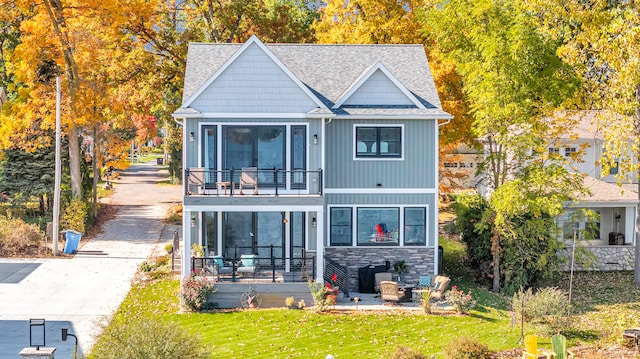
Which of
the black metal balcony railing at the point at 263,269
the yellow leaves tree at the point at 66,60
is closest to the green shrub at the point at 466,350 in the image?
the black metal balcony railing at the point at 263,269

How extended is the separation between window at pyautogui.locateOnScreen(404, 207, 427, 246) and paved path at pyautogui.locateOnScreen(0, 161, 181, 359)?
9.63m

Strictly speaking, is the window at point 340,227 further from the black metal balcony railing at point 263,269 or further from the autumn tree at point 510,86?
the autumn tree at point 510,86

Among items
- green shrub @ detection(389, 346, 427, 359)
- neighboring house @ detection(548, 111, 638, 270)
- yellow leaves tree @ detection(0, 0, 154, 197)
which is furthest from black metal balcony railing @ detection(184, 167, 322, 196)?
yellow leaves tree @ detection(0, 0, 154, 197)

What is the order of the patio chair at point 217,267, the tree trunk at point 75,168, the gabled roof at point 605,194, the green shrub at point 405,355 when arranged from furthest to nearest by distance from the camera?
the tree trunk at point 75,168, the gabled roof at point 605,194, the patio chair at point 217,267, the green shrub at point 405,355

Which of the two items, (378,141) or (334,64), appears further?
(334,64)

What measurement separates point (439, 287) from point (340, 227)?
4.01m

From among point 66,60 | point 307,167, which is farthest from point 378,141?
point 66,60

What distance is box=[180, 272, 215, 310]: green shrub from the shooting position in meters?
24.0

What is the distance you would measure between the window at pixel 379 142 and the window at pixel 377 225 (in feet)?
6.26

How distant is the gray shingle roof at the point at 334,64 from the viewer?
1105 inches

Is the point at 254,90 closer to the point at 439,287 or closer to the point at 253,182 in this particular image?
the point at 253,182

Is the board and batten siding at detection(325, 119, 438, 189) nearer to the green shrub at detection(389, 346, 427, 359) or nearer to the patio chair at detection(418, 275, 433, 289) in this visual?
the patio chair at detection(418, 275, 433, 289)

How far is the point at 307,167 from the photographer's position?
26562mm

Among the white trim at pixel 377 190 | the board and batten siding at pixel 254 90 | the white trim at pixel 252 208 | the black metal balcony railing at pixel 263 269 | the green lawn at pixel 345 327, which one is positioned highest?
the board and batten siding at pixel 254 90
